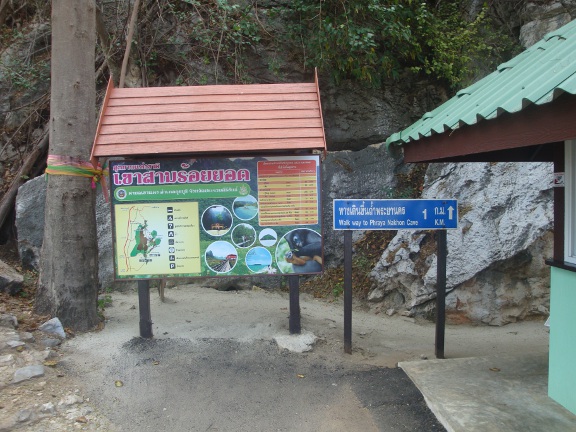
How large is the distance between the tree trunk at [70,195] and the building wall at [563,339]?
14.7ft

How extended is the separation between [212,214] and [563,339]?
10.6 ft

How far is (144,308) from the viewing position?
481 cm

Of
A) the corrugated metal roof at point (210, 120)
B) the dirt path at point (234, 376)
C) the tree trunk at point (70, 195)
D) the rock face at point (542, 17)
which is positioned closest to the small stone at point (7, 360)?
the dirt path at point (234, 376)

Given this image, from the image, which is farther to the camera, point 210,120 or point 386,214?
point 386,214

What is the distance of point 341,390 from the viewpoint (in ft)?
13.6

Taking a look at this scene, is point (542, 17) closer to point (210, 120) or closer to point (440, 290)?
point (440, 290)

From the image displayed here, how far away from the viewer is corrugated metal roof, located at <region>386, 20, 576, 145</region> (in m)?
2.34

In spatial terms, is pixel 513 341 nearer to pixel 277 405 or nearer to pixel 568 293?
pixel 568 293

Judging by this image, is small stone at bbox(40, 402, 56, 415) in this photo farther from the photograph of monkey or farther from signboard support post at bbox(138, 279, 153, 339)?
the photograph of monkey

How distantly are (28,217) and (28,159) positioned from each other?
1.38 meters

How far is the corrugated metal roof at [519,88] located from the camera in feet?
7.67

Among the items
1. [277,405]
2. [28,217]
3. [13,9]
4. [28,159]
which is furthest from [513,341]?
[13,9]

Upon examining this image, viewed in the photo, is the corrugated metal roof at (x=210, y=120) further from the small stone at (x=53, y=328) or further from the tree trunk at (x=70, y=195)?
the small stone at (x=53, y=328)

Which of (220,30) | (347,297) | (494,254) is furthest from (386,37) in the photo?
(347,297)
